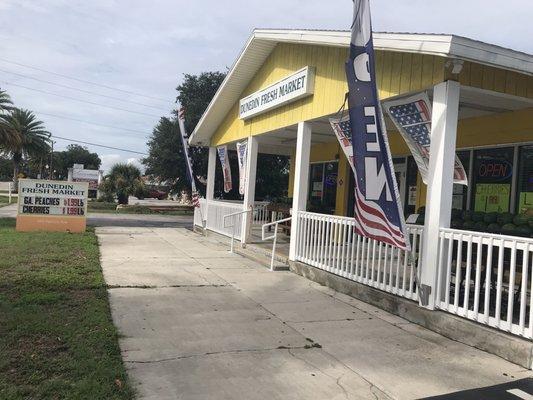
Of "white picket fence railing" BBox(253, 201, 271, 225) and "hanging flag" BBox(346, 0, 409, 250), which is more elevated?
"hanging flag" BBox(346, 0, 409, 250)

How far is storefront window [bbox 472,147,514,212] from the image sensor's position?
875cm

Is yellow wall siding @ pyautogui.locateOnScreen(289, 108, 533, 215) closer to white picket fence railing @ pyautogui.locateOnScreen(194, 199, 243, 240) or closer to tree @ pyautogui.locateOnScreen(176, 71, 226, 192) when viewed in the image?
white picket fence railing @ pyautogui.locateOnScreen(194, 199, 243, 240)

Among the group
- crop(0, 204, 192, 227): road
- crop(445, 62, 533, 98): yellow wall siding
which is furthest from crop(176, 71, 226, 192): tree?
crop(445, 62, 533, 98): yellow wall siding

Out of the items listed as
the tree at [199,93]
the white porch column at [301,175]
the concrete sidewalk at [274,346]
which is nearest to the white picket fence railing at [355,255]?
the white porch column at [301,175]

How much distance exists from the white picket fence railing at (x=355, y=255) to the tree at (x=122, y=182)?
26.1 metres

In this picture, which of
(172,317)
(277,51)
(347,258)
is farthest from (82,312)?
(277,51)

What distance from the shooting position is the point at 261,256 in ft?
35.4

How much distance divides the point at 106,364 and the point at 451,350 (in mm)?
3445

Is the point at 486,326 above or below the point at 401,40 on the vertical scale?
below

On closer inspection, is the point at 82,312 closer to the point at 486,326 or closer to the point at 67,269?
the point at 67,269

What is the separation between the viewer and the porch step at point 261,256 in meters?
9.80

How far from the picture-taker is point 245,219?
12.2 meters

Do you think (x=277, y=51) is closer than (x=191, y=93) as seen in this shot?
Yes

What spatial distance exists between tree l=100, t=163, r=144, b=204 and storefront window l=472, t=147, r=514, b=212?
90.7 feet
